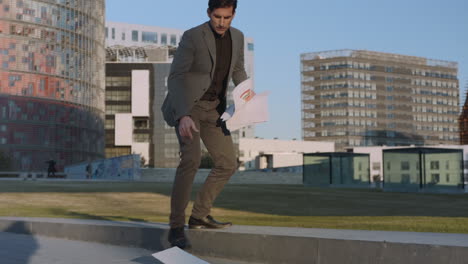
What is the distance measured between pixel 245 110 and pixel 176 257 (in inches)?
49.8

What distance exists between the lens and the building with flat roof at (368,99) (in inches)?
5871

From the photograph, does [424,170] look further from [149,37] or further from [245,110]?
[149,37]

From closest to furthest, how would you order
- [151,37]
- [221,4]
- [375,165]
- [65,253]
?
[221,4] < [65,253] < [375,165] < [151,37]

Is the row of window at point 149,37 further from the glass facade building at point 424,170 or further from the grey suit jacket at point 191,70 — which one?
the grey suit jacket at point 191,70

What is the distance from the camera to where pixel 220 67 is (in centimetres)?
497

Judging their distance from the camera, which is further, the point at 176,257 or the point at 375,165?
the point at 375,165

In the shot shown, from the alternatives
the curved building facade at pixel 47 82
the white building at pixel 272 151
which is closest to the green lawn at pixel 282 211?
the curved building facade at pixel 47 82

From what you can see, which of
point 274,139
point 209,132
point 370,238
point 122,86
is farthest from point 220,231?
point 274,139

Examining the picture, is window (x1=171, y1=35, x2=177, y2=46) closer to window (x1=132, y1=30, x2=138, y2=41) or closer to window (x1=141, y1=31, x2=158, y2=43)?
window (x1=141, y1=31, x2=158, y2=43)

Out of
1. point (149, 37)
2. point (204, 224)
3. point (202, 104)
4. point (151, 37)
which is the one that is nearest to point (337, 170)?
point (204, 224)

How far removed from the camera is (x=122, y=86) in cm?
11462

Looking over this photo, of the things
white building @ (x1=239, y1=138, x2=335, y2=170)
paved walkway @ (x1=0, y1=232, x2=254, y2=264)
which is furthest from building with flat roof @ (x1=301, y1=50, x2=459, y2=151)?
paved walkway @ (x1=0, y1=232, x2=254, y2=264)

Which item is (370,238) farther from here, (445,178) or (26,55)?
(26,55)

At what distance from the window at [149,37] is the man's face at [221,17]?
440 feet
